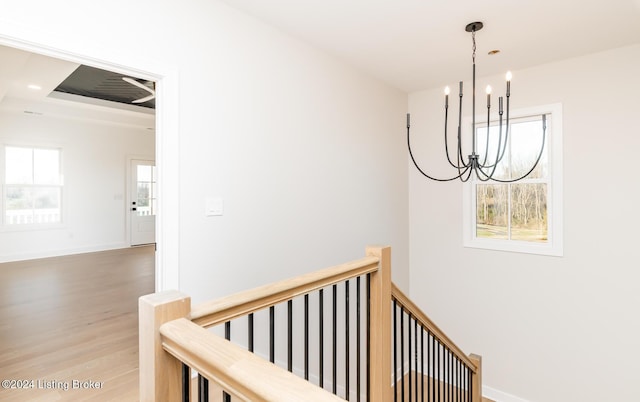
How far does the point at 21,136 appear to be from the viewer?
230 inches

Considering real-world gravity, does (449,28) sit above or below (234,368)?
above

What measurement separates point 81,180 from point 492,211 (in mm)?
7100

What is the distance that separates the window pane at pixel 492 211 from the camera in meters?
3.65

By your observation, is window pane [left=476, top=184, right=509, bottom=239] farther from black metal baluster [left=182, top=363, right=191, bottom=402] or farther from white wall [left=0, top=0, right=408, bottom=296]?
black metal baluster [left=182, top=363, right=191, bottom=402]

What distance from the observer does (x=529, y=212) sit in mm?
3473

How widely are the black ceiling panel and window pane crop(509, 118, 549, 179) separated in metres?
4.38

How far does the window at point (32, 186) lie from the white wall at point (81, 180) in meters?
0.12

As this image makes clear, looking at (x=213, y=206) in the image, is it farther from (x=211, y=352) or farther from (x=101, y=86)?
(x=101, y=86)

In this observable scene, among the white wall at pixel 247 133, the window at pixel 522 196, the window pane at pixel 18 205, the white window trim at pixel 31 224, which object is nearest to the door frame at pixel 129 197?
the white window trim at pixel 31 224

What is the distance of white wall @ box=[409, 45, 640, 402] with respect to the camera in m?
2.92

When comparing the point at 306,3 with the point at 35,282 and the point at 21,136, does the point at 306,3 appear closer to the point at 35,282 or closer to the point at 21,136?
the point at 35,282

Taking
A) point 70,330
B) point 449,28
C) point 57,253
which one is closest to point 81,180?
point 57,253

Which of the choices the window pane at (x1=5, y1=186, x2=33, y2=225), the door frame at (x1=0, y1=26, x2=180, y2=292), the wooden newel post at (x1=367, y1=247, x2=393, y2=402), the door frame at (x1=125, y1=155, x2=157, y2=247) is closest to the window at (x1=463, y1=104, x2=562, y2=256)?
the wooden newel post at (x1=367, y1=247, x2=393, y2=402)

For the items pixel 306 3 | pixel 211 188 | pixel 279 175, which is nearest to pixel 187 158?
pixel 211 188
